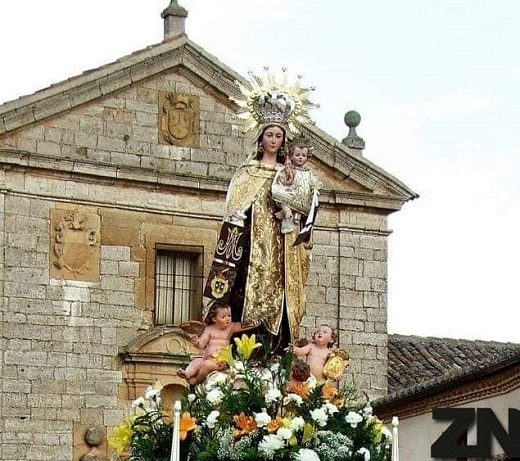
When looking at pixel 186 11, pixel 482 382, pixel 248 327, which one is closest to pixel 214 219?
pixel 186 11

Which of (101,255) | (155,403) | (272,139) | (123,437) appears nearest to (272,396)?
(155,403)

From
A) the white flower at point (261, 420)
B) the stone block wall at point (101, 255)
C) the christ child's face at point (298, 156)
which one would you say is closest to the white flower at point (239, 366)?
the white flower at point (261, 420)

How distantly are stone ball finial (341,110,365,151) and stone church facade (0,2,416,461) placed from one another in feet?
0.59

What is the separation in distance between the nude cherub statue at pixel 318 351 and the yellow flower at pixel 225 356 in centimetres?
47

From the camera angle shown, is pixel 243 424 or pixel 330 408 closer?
pixel 243 424

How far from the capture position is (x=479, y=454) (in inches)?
800

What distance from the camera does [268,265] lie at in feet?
39.0

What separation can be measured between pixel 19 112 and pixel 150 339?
11.3ft

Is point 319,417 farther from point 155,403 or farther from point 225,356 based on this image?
point 155,403

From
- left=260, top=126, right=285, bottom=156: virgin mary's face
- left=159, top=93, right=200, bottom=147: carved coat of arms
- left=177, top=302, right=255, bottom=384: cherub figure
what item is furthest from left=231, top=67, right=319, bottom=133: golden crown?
left=159, top=93, right=200, bottom=147: carved coat of arms

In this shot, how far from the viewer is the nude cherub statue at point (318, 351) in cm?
1169

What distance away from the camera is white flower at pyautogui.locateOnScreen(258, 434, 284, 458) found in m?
10.7

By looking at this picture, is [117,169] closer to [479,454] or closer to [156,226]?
[156,226]

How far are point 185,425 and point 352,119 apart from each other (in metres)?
16.2
